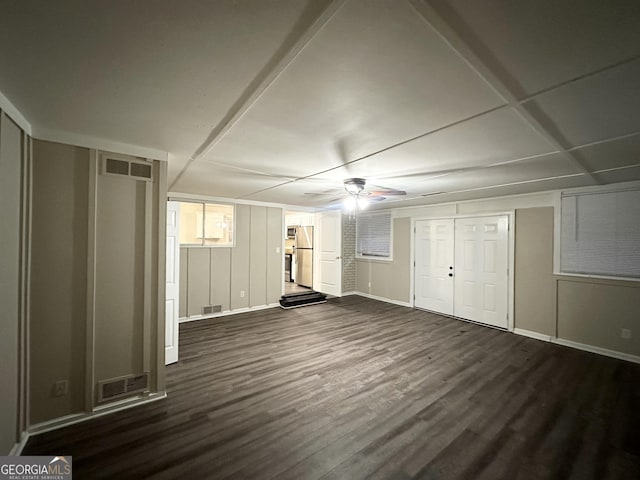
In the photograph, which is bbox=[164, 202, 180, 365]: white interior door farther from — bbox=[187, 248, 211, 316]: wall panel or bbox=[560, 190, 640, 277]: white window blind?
bbox=[560, 190, 640, 277]: white window blind

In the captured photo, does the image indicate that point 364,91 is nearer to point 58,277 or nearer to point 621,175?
point 58,277

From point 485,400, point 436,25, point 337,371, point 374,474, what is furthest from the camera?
point 337,371

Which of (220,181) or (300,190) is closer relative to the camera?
(220,181)

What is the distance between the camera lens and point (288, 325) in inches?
183

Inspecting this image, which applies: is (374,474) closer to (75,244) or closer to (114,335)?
(114,335)

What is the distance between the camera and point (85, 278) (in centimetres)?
218

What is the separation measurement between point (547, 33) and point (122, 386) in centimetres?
370

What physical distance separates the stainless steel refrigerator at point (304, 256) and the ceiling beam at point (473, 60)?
6.29 m

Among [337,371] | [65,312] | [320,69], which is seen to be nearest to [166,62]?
[320,69]

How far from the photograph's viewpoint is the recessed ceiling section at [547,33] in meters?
0.88

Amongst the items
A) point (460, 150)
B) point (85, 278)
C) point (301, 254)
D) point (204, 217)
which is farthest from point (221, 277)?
point (460, 150)

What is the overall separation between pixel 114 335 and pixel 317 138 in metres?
2.50

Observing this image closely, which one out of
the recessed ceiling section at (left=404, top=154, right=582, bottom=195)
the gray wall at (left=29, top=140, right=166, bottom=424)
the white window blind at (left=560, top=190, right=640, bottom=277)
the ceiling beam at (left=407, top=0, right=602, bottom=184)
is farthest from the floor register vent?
the white window blind at (left=560, top=190, right=640, bottom=277)

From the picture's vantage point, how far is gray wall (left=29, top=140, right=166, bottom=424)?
2.04 m
